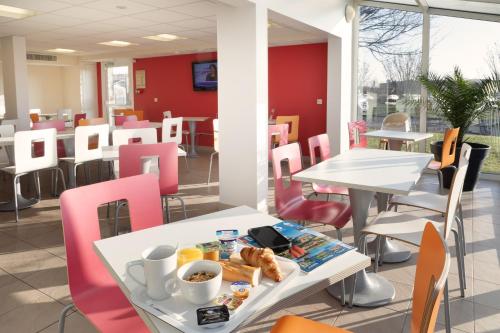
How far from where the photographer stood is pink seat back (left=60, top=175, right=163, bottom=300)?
61.6 inches

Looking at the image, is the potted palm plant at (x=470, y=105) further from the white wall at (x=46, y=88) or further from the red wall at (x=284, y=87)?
the white wall at (x=46, y=88)

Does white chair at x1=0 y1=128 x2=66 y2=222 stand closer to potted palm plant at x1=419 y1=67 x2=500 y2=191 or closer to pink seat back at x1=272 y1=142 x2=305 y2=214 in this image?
pink seat back at x1=272 y1=142 x2=305 y2=214

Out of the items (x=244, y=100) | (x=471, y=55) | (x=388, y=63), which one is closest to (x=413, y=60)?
(x=388, y=63)

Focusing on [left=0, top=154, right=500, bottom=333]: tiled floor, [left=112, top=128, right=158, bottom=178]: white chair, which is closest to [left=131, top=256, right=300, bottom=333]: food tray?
[left=0, top=154, right=500, bottom=333]: tiled floor

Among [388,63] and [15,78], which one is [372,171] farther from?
[15,78]

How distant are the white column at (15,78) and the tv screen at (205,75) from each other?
141 inches

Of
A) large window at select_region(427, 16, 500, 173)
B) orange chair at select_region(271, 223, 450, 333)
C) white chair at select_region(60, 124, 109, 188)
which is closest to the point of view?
orange chair at select_region(271, 223, 450, 333)

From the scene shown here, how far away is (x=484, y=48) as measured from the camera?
6.31 meters

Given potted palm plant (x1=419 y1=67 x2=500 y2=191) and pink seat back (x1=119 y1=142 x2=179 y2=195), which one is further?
potted palm plant (x1=419 y1=67 x2=500 y2=191)

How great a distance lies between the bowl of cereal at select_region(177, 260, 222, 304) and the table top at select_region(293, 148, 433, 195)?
143 cm

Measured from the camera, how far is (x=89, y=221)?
1.65 metres

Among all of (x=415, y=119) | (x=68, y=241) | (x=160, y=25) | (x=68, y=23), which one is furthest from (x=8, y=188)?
(x=415, y=119)

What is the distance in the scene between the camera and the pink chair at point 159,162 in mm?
3239

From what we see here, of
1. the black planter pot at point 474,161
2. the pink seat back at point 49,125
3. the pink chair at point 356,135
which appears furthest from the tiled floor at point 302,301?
the pink seat back at point 49,125
